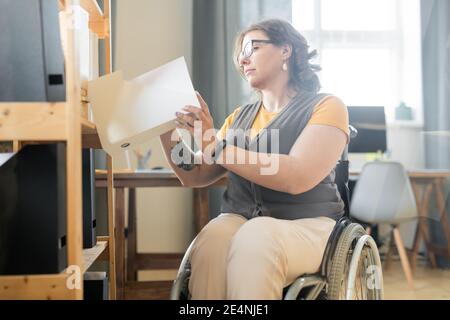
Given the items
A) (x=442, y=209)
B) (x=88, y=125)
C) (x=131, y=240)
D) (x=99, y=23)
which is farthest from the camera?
(x=442, y=209)

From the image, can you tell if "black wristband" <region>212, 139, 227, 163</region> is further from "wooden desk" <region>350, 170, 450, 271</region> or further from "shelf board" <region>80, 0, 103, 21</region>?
"wooden desk" <region>350, 170, 450, 271</region>

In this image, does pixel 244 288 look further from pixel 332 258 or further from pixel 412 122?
pixel 412 122

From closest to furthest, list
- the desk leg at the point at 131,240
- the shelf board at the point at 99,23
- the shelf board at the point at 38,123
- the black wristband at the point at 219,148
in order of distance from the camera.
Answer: the shelf board at the point at 38,123
the black wristband at the point at 219,148
the shelf board at the point at 99,23
the desk leg at the point at 131,240

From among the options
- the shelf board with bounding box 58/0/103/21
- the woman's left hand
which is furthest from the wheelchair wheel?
the shelf board with bounding box 58/0/103/21

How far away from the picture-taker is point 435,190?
263 cm

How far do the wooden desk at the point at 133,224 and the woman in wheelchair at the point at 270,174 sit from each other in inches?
29.6

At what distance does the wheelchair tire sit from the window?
2.09 meters

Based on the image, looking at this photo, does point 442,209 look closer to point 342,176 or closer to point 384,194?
point 384,194

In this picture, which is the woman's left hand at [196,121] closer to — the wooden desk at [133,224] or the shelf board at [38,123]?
the shelf board at [38,123]

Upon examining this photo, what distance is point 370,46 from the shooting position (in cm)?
298

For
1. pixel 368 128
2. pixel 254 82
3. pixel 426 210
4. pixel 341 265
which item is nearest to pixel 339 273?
pixel 341 265

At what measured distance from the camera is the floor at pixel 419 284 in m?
2.01

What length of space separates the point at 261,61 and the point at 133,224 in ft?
4.95

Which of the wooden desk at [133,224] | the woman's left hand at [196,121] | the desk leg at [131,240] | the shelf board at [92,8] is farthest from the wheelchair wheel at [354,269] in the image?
the desk leg at [131,240]
